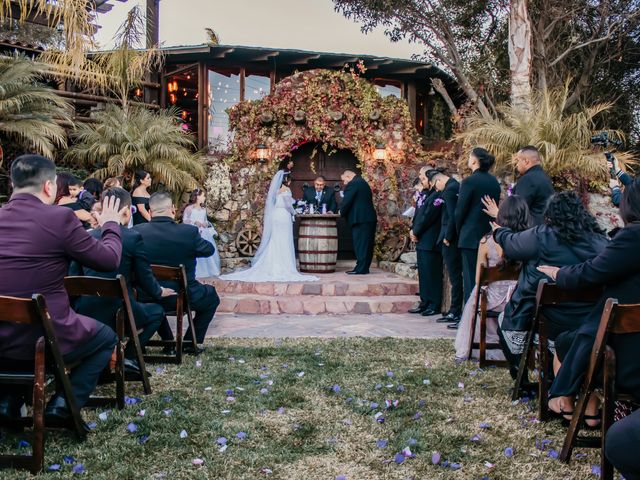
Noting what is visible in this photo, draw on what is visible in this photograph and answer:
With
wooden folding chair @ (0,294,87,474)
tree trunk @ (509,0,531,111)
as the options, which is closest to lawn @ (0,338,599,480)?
wooden folding chair @ (0,294,87,474)

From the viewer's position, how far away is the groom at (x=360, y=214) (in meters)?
10.5

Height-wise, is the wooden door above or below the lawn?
above

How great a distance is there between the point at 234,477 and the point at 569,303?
2179mm

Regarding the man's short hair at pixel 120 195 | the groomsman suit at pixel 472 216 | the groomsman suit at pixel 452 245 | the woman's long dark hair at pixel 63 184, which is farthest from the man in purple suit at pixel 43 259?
the groomsman suit at pixel 452 245

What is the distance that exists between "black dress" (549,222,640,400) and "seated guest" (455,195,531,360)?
4.12 feet

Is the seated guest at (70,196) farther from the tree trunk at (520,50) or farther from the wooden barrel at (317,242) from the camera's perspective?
the tree trunk at (520,50)

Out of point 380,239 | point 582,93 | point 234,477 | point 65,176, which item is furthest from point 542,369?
point 582,93

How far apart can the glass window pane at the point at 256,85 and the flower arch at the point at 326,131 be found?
2.31 meters

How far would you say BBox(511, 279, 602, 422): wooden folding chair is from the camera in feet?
11.1

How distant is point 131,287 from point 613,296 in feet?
11.1

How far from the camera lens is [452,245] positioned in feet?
23.7

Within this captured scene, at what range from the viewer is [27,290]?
302 cm

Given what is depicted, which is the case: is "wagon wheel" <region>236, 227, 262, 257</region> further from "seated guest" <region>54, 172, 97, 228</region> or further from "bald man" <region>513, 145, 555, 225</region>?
"bald man" <region>513, 145, 555, 225</region>

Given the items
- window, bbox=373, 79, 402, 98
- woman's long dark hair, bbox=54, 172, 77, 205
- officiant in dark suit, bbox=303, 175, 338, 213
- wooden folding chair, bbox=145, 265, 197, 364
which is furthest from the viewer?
window, bbox=373, 79, 402, 98
